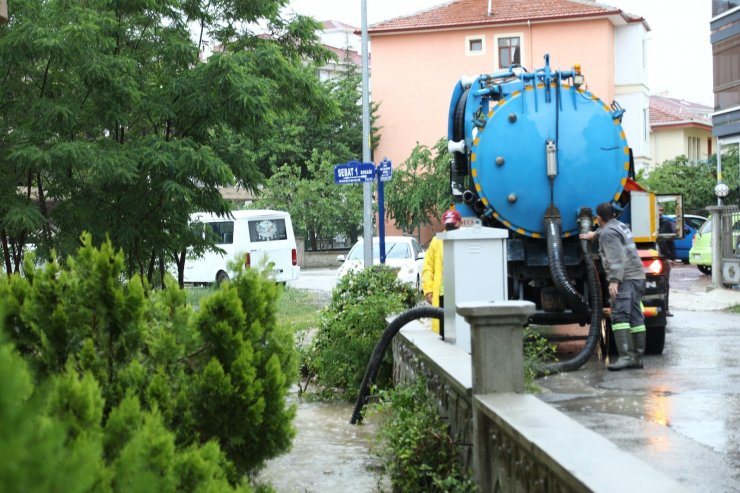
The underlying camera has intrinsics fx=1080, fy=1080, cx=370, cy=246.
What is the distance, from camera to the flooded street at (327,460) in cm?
791

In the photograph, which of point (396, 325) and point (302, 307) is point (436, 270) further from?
point (302, 307)

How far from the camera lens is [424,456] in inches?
267

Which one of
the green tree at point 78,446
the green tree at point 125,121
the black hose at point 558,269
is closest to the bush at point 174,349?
the green tree at point 78,446

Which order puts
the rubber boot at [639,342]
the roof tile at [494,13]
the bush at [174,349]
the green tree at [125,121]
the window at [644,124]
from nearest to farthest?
the bush at [174,349] < the rubber boot at [639,342] < the green tree at [125,121] < the roof tile at [494,13] < the window at [644,124]

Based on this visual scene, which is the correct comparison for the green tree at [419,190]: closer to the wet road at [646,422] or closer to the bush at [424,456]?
the wet road at [646,422]

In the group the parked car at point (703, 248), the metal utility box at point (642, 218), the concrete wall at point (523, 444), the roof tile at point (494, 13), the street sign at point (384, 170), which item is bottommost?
the concrete wall at point (523, 444)

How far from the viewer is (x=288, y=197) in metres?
48.7

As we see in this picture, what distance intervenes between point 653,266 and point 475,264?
9.73 ft

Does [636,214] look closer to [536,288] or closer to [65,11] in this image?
[536,288]

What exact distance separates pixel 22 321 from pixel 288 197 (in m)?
44.6

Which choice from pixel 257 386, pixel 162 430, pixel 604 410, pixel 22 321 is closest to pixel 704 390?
pixel 604 410

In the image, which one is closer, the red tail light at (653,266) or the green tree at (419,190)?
the red tail light at (653,266)

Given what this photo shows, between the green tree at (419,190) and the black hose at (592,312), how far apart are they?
31.3 metres

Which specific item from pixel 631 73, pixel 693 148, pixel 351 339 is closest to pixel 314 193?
pixel 631 73
